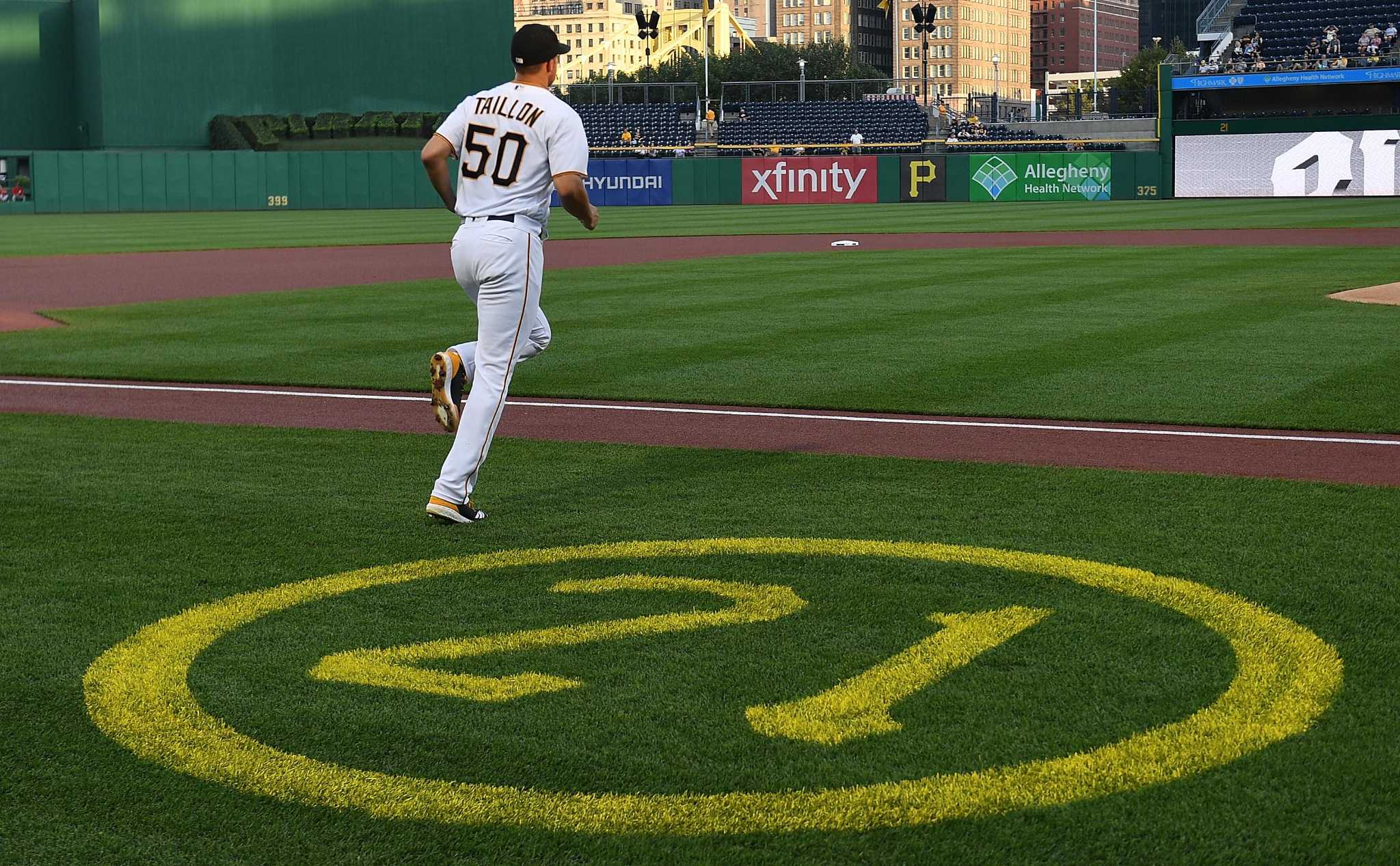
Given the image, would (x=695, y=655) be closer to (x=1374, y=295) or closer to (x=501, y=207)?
(x=501, y=207)

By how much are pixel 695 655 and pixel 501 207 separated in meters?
2.48

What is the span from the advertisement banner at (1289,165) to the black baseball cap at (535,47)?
149 feet

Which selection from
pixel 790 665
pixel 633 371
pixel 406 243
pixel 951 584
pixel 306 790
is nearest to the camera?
pixel 306 790

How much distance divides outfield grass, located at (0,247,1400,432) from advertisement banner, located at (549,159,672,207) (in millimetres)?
31927

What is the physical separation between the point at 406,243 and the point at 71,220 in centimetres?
1897

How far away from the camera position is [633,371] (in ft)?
36.7

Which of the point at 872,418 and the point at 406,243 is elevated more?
the point at 406,243

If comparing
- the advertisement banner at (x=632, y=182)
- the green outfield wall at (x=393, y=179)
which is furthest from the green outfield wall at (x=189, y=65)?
the advertisement banner at (x=632, y=182)

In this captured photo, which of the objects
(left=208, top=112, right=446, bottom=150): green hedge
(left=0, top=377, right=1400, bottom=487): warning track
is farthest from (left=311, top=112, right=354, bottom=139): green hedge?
(left=0, top=377, right=1400, bottom=487): warning track

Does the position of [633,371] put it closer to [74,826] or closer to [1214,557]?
[1214,557]

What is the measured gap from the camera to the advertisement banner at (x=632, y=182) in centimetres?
5222

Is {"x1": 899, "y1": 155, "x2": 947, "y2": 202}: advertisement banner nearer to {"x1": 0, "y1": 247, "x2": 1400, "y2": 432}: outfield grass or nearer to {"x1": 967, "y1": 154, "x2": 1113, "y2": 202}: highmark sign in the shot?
{"x1": 967, "y1": 154, "x2": 1113, "y2": 202}: highmark sign

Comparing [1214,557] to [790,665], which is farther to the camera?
[1214,557]

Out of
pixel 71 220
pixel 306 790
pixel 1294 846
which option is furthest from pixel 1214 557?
pixel 71 220
